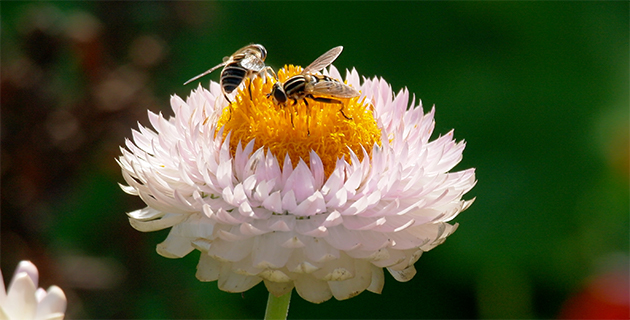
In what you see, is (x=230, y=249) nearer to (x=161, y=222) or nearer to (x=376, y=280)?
(x=161, y=222)

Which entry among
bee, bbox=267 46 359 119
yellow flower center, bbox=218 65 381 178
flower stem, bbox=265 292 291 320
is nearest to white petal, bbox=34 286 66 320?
flower stem, bbox=265 292 291 320

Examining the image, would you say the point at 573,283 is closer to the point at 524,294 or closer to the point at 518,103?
the point at 524,294

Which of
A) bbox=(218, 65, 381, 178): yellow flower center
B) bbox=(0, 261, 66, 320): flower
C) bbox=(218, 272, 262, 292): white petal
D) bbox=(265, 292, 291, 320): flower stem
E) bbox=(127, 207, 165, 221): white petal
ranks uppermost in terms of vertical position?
bbox=(218, 65, 381, 178): yellow flower center

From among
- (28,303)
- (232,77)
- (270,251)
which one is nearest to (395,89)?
(232,77)

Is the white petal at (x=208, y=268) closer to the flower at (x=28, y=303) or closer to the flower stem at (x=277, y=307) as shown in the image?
the flower stem at (x=277, y=307)

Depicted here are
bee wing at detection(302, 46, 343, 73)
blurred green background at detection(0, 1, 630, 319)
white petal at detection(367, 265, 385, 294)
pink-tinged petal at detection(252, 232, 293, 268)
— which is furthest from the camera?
blurred green background at detection(0, 1, 630, 319)

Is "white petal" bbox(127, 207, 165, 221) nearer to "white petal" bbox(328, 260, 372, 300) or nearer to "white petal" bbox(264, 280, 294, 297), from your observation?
"white petal" bbox(264, 280, 294, 297)

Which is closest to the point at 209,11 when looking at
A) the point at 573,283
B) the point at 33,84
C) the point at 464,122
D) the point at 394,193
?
the point at 33,84
